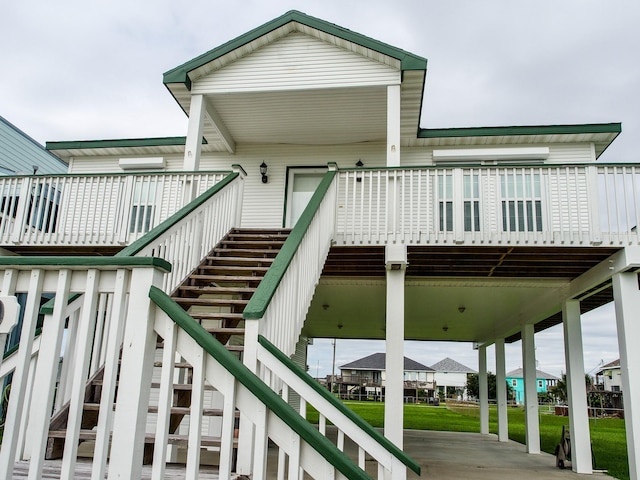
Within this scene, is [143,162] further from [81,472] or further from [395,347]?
[81,472]

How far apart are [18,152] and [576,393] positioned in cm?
1619

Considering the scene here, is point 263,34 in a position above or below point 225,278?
above

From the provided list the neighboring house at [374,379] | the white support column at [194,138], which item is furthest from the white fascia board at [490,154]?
the neighboring house at [374,379]

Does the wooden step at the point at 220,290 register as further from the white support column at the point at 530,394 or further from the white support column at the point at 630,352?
the white support column at the point at 530,394

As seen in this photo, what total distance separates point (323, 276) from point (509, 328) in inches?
241

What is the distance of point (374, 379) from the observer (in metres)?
63.0

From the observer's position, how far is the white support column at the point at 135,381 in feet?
6.05

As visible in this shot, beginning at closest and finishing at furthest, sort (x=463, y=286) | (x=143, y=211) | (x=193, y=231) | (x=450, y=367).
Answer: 1. (x=193, y=231)
2. (x=463, y=286)
3. (x=143, y=211)
4. (x=450, y=367)

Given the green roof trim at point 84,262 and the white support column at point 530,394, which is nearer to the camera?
the green roof trim at point 84,262

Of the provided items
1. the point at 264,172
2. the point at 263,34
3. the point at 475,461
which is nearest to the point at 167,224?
the point at 263,34

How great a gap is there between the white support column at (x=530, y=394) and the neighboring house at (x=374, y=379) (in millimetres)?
38759

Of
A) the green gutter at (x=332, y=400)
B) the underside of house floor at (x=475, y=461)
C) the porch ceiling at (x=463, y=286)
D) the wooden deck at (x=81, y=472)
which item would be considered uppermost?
the porch ceiling at (x=463, y=286)

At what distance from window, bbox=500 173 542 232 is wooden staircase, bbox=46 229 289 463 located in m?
3.33

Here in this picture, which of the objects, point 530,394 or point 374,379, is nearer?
point 530,394
